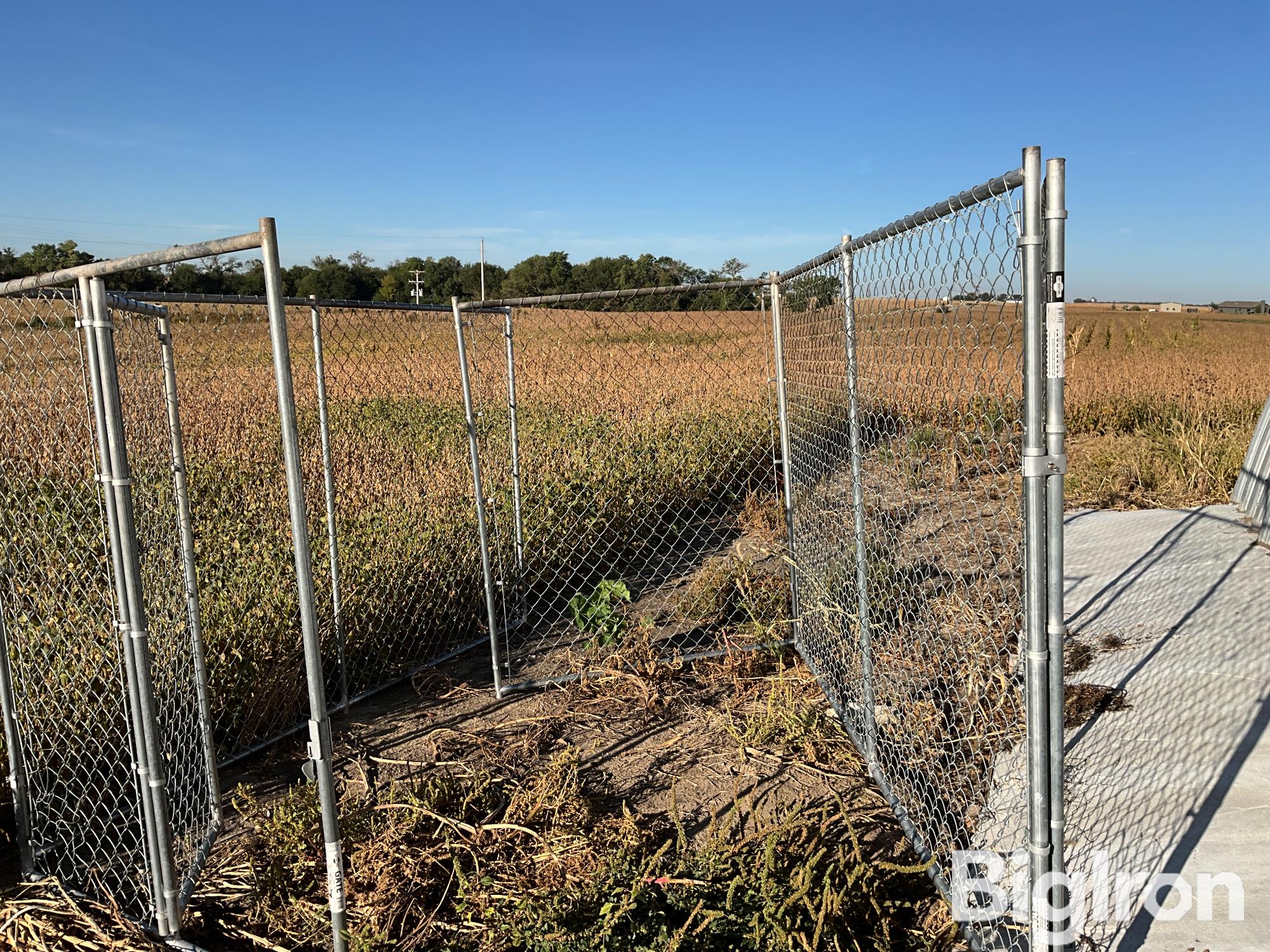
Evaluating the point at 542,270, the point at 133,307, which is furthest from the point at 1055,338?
the point at 542,270

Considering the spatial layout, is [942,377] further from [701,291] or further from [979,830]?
[701,291]

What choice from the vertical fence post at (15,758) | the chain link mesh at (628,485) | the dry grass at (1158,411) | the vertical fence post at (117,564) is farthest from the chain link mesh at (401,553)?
the dry grass at (1158,411)

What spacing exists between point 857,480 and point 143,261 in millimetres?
2553

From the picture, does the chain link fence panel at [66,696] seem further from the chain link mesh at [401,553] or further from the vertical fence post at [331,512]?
the chain link mesh at [401,553]

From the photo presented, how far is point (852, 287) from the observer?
3.44m

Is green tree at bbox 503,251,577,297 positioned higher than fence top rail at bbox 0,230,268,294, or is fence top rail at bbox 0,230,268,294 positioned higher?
green tree at bbox 503,251,577,297

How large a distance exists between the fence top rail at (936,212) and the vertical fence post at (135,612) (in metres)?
2.36

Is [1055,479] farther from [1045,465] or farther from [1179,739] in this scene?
[1179,739]

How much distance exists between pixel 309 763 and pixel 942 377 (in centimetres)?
209

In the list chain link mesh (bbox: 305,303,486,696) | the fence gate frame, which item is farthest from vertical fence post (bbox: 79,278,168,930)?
the fence gate frame

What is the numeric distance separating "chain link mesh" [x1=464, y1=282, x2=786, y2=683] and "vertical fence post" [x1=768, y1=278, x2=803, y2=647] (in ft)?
0.28

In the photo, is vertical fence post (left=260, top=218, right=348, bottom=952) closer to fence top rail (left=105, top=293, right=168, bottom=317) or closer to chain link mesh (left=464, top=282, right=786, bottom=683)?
fence top rail (left=105, top=293, right=168, bottom=317)

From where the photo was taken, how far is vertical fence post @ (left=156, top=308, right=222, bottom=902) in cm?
336

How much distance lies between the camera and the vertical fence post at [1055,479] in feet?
5.96
